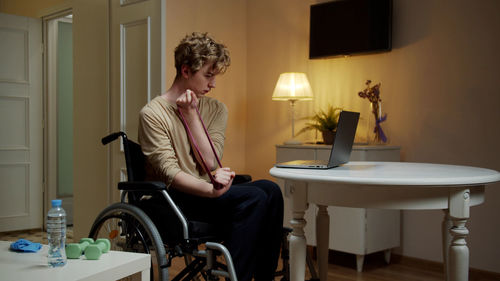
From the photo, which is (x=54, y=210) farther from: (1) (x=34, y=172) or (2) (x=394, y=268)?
(1) (x=34, y=172)

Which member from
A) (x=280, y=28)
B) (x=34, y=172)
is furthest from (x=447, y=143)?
(x=34, y=172)

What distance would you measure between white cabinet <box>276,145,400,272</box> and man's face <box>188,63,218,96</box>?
1.19 m

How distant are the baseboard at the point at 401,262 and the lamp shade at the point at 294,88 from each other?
1065 millimetres

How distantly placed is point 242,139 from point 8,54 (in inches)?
87.9

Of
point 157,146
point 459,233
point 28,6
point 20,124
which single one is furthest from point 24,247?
point 28,6

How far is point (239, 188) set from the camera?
6.12 feet

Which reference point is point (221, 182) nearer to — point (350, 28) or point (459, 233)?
point (459, 233)

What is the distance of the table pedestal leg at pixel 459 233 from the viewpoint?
153cm

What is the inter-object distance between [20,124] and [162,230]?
10.5 ft

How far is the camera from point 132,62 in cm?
330

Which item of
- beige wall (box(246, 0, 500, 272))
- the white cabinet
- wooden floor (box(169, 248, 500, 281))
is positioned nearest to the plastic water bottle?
wooden floor (box(169, 248, 500, 281))

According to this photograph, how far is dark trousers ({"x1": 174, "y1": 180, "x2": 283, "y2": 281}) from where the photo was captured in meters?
1.76

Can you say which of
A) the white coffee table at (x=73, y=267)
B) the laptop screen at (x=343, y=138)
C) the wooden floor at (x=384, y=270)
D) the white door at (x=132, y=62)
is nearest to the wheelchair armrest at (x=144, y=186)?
the white coffee table at (x=73, y=267)

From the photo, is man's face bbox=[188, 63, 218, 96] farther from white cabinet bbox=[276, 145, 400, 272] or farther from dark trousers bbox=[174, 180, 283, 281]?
white cabinet bbox=[276, 145, 400, 272]
